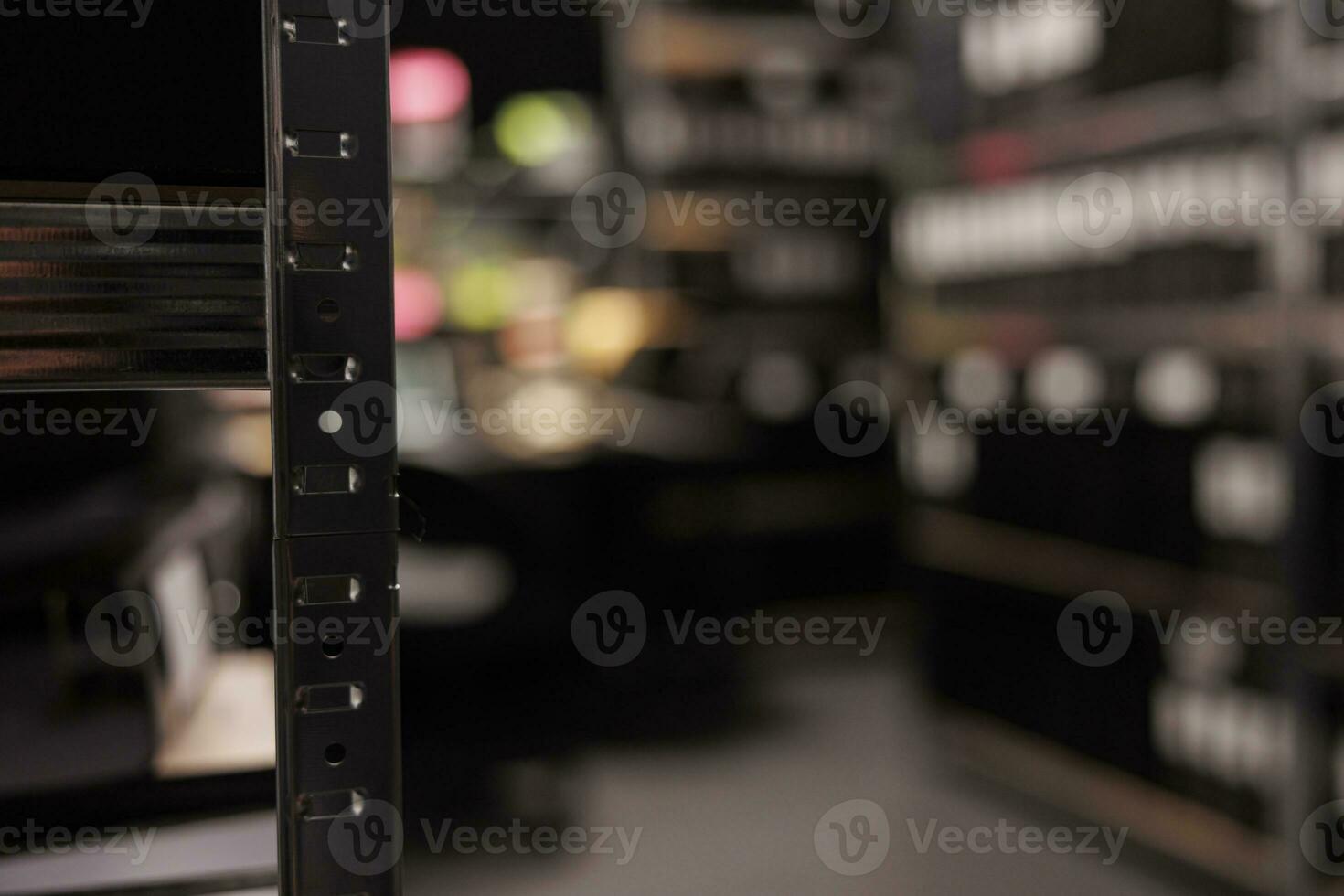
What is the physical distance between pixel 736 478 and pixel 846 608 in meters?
0.69

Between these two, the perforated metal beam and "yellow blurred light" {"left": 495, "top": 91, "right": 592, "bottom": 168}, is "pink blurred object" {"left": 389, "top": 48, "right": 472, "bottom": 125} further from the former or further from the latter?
the perforated metal beam

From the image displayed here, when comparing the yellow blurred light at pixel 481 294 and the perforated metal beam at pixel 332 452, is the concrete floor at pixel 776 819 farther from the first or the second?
the perforated metal beam at pixel 332 452

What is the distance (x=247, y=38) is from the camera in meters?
0.46

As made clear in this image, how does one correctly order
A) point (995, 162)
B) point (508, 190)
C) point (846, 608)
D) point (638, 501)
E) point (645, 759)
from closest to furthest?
point (995, 162) < point (645, 759) < point (638, 501) < point (508, 190) < point (846, 608)

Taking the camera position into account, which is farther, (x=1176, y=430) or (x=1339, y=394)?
(x=1176, y=430)

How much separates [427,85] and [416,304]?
704mm

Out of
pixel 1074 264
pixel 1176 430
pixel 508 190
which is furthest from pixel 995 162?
pixel 508 190

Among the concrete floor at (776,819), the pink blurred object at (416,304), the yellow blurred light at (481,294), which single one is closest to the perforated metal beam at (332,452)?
the concrete floor at (776,819)

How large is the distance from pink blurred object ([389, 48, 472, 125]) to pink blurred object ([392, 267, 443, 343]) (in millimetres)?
505

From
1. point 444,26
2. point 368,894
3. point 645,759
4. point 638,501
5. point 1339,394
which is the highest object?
point 444,26

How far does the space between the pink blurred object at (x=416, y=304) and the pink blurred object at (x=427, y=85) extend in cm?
51

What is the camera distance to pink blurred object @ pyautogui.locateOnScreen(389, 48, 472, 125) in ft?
12.0

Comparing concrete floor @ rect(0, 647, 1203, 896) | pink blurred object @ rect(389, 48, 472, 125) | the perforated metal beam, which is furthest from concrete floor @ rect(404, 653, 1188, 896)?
pink blurred object @ rect(389, 48, 472, 125)

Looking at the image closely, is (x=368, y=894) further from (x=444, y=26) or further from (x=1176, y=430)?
(x=444, y=26)
